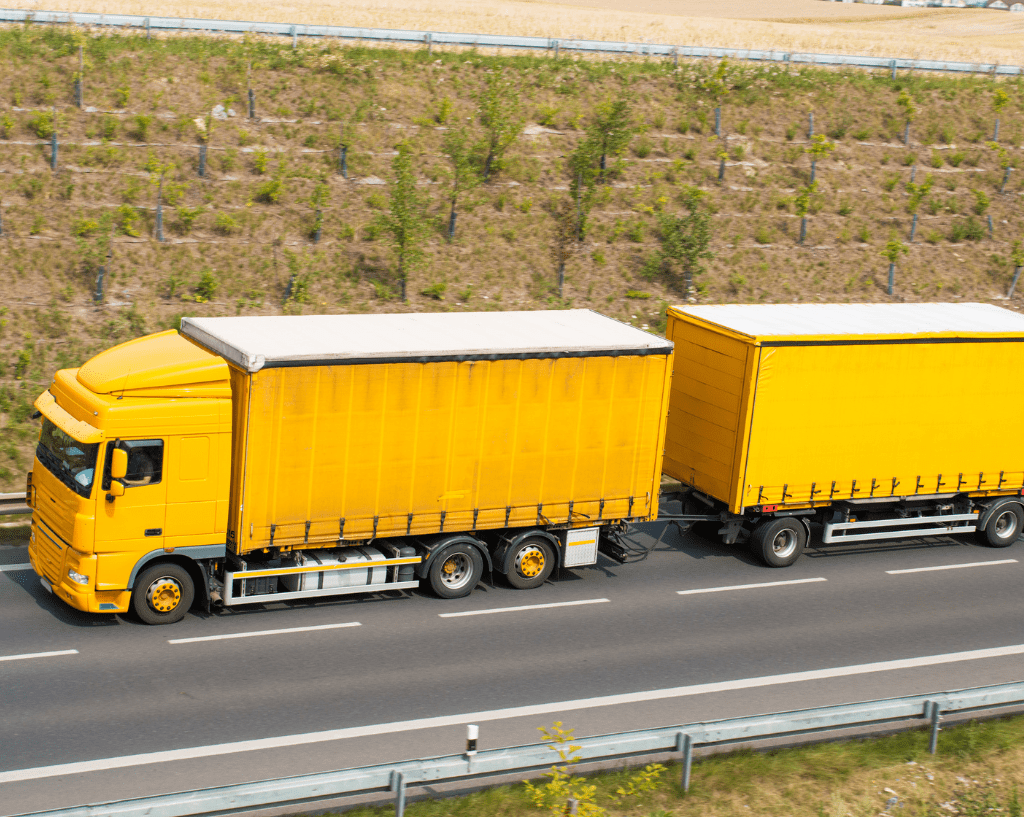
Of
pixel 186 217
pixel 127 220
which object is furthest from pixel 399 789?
pixel 186 217

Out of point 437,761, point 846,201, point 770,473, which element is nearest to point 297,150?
point 846,201

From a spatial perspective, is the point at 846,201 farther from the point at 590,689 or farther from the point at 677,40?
the point at 590,689

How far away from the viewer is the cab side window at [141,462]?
13828 millimetres

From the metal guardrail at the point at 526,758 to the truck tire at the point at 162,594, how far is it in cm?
502

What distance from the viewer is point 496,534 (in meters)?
16.5

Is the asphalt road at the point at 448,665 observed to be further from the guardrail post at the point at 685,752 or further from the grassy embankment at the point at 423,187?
the grassy embankment at the point at 423,187

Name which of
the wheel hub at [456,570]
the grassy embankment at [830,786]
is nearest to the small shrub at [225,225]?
the wheel hub at [456,570]

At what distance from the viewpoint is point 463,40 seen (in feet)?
124

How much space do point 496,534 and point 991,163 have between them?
95.9 feet

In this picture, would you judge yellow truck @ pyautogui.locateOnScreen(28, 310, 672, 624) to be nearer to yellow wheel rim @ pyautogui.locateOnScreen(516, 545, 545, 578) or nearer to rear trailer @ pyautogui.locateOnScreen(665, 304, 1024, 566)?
yellow wheel rim @ pyautogui.locateOnScreen(516, 545, 545, 578)

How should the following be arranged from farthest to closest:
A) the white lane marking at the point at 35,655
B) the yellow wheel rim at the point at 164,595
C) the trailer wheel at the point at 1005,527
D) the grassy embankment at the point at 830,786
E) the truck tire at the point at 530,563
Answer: the trailer wheel at the point at 1005,527
the truck tire at the point at 530,563
the yellow wheel rim at the point at 164,595
the white lane marking at the point at 35,655
the grassy embankment at the point at 830,786

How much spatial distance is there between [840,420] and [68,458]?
10.9 meters

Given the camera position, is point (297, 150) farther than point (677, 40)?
No

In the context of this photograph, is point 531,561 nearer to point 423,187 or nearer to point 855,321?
point 855,321
